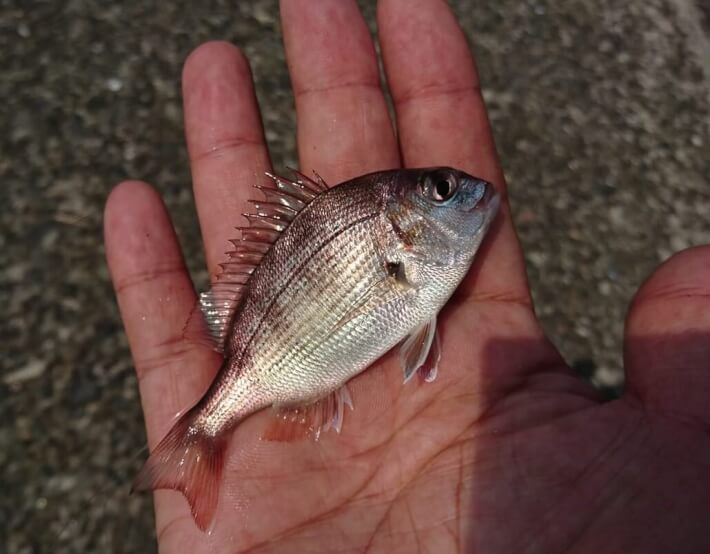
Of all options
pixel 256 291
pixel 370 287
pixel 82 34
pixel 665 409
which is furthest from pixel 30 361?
pixel 665 409

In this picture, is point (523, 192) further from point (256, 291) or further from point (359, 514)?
point (359, 514)

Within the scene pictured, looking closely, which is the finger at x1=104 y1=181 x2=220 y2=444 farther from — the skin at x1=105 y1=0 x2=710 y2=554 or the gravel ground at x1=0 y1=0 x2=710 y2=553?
the gravel ground at x1=0 y1=0 x2=710 y2=553

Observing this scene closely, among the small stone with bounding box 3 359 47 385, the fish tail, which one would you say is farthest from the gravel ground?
the fish tail

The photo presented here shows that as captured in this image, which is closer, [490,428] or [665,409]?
[665,409]

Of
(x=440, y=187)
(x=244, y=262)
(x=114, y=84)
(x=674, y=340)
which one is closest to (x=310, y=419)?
(x=244, y=262)

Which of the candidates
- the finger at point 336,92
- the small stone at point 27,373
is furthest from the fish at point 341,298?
the small stone at point 27,373

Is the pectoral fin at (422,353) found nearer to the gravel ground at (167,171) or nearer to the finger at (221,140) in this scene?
the finger at (221,140)
